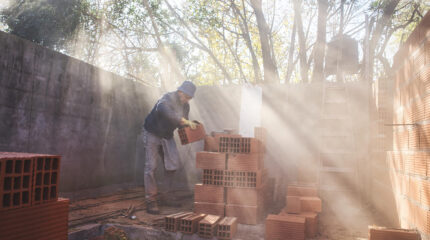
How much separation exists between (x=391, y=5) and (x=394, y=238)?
9.81 m

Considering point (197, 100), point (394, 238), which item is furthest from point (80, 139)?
point (394, 238)

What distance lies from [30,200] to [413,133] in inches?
163

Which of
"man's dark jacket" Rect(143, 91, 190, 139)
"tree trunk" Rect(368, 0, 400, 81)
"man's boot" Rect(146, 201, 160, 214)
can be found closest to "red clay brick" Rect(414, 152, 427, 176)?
"man's dark jacket" Rect(143, 91, 190, 139)

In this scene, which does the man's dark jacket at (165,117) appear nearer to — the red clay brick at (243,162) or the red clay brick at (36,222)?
the red clay brick at (243,162)

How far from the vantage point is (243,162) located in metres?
5.00

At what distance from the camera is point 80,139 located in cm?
640

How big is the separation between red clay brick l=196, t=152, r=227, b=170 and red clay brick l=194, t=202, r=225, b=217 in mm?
610

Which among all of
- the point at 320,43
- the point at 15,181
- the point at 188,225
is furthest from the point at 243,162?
the point at 320,43

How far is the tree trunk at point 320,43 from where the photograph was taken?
10.9 meters

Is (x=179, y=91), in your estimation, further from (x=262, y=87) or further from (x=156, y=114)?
(x=262, y=87)

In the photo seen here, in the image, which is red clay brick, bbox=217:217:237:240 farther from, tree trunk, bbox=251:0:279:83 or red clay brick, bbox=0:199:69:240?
tree trunk, bbox=251:0:279:83

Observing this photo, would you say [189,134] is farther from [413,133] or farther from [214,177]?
[413,133]

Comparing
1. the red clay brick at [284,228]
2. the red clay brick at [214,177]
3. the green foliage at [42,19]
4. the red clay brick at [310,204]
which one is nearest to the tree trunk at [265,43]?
the red clay brick at [214,177]

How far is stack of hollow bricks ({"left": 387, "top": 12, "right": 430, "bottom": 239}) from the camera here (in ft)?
10.6
